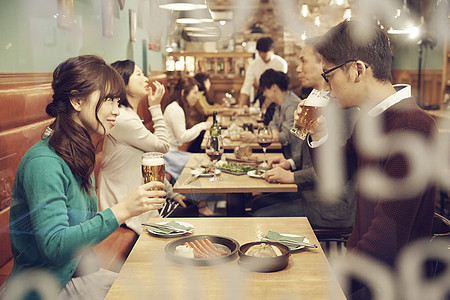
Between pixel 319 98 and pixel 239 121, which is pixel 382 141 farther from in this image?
pixel 239 121

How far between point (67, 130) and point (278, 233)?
64 centimetres

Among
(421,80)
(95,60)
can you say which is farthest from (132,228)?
(421,80)

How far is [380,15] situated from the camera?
6.06 m

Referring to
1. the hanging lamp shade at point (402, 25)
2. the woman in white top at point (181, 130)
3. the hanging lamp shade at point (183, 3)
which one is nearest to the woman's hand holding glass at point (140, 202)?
the woman in white top at point (181, 130)

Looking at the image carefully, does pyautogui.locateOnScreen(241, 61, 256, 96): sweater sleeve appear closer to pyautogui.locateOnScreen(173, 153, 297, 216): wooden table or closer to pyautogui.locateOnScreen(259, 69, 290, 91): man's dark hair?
pyautogui.locateOnScreen(259, 69, 290, 91): man's dark hair

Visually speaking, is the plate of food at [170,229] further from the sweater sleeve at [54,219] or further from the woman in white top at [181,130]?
the woman in white top at [181,130]

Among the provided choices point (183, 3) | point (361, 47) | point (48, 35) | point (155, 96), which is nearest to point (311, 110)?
point (361, 47)

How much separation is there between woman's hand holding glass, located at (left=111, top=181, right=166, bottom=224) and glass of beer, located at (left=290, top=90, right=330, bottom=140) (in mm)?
652

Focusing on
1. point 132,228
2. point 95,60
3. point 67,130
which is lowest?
point 132,228

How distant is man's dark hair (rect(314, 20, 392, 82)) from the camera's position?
131cm

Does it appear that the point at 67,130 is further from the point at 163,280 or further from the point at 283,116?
the point at 283,116

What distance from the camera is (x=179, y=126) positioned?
348 cm

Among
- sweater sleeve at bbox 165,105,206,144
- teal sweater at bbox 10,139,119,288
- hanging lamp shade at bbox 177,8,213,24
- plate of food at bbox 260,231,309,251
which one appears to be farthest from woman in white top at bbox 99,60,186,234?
hanging lamp shade at bbox 177,8,213,24

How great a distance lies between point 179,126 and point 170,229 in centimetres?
222
